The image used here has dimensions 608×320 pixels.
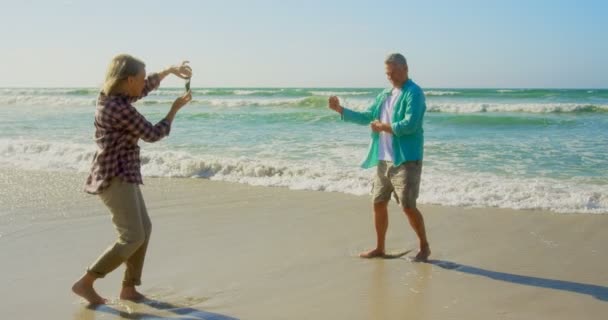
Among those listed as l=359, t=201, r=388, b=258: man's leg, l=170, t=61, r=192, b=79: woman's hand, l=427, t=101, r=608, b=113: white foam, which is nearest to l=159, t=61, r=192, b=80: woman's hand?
l=170, t=61, r=192, b=79: woman's hand

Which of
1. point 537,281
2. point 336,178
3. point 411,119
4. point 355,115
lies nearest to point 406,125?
point 411,119

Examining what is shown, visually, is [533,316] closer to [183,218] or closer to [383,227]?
[383,227]

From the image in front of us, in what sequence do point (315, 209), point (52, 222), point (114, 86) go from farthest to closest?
point (315, 209) < point (52, 222) < point (114, 86)

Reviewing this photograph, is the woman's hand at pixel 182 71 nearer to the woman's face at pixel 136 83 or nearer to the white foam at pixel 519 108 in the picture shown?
the woman's face at pixel 136 83

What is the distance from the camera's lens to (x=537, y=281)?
176 inches

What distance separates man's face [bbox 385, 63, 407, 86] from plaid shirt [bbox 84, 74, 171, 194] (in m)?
2.00

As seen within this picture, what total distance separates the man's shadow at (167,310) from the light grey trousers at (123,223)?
23 cm

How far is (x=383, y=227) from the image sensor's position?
5.21 m

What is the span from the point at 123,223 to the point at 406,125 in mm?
2212

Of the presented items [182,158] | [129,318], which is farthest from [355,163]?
[129,318]

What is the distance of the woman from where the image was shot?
141 inches

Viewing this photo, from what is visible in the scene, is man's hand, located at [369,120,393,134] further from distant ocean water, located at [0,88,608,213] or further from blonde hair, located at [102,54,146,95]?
distant ocean water, located at [0,88,608,213]

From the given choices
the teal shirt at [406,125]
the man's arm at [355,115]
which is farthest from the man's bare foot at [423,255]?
the man's arm at [355,115]

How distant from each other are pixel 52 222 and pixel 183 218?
1.33m
